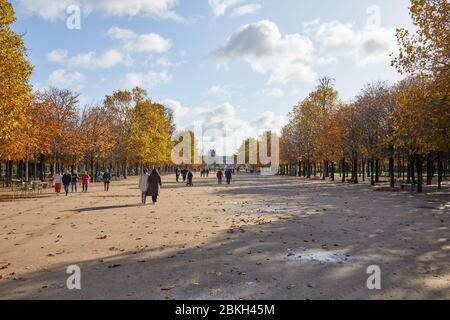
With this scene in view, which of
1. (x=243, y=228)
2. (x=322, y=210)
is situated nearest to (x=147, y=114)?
(x=322, y=210)

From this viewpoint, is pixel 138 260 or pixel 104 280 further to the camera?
pixel 138 260

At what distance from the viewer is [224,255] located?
954 cm

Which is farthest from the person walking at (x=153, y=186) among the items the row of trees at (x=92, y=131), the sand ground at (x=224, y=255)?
the row of trees at (x=92, y=131)

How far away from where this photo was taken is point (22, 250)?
402 inches

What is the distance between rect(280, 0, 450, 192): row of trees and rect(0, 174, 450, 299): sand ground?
9.14m

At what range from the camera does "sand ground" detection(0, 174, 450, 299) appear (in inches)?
271

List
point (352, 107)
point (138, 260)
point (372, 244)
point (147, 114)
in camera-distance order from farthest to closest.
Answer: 1. point (147, 114)
2. point (352, 107)
3. point (372, 244)
4. point (138, 260)

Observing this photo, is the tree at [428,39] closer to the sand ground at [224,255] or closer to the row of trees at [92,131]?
the sand ground at [224,255]

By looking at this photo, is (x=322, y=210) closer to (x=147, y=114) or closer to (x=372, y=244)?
(x=372, y=244)

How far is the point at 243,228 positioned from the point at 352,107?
3740 centimetres

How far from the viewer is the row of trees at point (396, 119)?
22.0 meters

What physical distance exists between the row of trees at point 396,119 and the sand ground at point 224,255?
30.0 ft

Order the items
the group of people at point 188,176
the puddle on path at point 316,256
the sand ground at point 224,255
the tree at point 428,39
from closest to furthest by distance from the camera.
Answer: the sand ground at point 224,255 < the puddle on path at point 316,256 < the tree at point 428,39 < the group of people at point 188,176

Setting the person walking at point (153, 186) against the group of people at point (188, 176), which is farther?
the group of people at point (188, 176)
